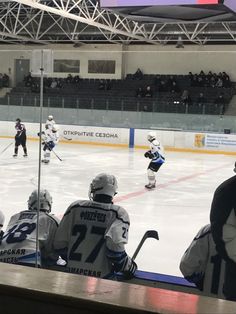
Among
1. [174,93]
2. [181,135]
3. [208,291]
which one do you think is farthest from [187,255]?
[174,93]

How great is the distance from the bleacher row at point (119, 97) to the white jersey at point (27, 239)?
14941 millimetres

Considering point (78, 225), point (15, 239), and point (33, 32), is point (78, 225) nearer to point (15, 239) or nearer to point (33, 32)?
point (15, 239)

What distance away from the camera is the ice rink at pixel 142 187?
542cm

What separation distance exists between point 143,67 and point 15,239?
22010 mm

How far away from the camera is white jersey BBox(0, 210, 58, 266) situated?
105 inches

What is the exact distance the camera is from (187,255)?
218 cm

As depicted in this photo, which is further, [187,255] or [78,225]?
[78,225]

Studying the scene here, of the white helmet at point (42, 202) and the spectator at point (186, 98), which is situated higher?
the spectator at point (186, 98)

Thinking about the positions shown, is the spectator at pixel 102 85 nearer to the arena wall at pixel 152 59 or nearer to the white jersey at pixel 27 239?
the arena wall at pixel 152 59

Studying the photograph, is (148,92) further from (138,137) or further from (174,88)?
(138,137)

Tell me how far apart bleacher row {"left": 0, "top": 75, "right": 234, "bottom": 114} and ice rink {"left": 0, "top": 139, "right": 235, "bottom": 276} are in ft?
7.52

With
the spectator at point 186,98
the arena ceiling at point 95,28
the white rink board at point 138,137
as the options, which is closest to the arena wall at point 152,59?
the arena ceiling at point 95,28

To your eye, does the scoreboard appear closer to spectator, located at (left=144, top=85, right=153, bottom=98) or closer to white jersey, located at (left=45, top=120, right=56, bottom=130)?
white jersey, located at (left=45, top=120, right=56, bottom=130)

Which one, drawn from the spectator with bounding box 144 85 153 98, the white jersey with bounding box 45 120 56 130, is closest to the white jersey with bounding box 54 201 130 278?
the white jersey with bounding box 45 120 56 130
